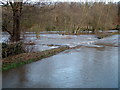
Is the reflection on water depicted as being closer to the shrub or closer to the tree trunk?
the shrub

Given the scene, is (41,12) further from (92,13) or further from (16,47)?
(92,13)

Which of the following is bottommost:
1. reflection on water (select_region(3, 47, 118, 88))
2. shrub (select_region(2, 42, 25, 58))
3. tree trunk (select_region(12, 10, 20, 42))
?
reflection on water (select_region(3, 47, 118, 88))

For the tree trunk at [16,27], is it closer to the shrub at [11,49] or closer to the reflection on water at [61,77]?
the shrub at [11,49]

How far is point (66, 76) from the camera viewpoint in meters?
6.57

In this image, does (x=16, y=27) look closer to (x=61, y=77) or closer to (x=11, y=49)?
(x=11, y=49)

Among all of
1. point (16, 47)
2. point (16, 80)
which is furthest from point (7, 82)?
point (16, 47)

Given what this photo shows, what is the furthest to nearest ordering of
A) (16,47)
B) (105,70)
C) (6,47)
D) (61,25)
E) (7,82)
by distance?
(61,25) < (16,47) < (6,47) < (105,70) < (7,82)

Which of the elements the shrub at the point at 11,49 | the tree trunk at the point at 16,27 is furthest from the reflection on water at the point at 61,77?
the tree trunk at the point at 16,27

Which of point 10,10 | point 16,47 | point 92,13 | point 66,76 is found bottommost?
point 66,76

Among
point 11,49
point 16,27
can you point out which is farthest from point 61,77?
point 16,27

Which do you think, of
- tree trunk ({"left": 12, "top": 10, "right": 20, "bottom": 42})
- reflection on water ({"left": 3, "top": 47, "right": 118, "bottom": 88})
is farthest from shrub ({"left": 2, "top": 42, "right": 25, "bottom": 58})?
reflection on water ({"left": 3, "top": 47, "right": 118, "bottom": 88})

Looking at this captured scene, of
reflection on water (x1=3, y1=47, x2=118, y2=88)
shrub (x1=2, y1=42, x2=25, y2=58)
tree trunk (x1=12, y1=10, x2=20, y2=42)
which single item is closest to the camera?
reflection on water (x1=3, y1=47, x2=118, y2=88)

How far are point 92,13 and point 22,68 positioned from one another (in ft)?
108

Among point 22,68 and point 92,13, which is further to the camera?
Answer: point 92,13
